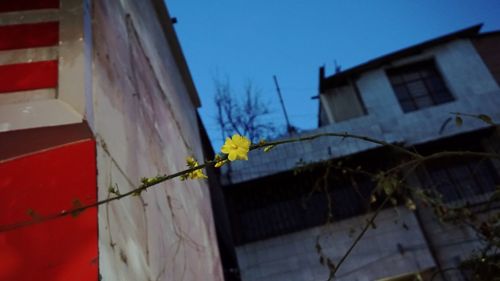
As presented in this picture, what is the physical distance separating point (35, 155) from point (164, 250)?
1286 millimetres

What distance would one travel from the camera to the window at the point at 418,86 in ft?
40.3

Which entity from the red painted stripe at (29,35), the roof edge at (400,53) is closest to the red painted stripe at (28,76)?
the red painted stripe at (29,35)

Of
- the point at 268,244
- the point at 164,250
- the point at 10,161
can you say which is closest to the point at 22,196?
the point at 10,161

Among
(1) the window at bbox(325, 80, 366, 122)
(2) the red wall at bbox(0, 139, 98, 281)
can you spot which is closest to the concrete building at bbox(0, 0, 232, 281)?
(2) the red wall at bbox(0, 139, 98, 281)

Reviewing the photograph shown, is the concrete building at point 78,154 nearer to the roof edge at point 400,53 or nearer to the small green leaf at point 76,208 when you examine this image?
the small green leaf at point 76,208

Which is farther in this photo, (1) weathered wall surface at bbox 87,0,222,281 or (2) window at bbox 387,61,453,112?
(2) window at bbox 387,61,453,112

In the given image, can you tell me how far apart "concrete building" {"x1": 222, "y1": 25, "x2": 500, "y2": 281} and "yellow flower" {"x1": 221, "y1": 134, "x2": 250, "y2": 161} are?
27.5 feet

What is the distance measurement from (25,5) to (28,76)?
60 centimetres

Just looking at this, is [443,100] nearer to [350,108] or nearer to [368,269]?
[350,108]

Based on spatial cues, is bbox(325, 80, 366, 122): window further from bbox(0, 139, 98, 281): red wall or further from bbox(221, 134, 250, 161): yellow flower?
bbox(221, 134, 250, 161): yellow flower

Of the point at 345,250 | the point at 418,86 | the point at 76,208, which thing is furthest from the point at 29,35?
the point at 418,86

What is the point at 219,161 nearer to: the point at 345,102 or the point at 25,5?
the point at 25,5

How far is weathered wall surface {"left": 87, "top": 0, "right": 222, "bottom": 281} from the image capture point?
2.40m

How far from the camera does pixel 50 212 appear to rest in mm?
2033
